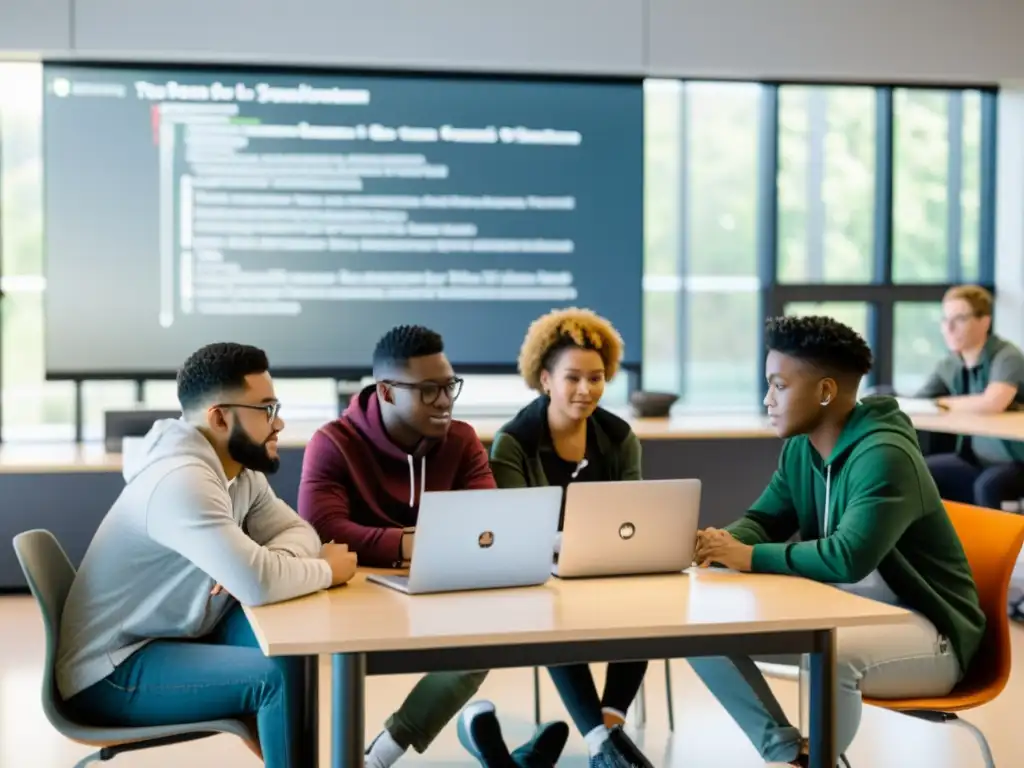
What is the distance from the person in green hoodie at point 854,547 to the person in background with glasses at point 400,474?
54 centimetres

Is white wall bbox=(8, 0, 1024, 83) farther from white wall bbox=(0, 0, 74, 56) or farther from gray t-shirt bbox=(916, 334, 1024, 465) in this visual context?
gray t-shirt bbox=(916, 334, 1024, 465)

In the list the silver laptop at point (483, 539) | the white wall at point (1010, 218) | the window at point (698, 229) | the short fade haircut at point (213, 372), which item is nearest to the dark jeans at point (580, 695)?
the silver laptop at point (483, 539)

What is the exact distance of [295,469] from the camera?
5.55 meters

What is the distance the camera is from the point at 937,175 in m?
6.83

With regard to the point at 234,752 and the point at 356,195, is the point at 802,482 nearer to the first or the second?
Result: the point at 234,752

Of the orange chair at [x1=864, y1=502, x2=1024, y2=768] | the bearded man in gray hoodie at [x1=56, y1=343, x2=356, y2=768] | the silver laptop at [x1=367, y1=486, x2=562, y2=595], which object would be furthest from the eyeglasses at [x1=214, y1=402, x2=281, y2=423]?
the orange chair at [x1=864, y1=502, x2=1024, y2=768]

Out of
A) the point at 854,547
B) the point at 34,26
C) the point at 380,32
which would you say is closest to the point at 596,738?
the point at 854,547

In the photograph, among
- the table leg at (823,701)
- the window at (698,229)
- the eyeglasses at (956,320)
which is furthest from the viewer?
the window at (698,229)

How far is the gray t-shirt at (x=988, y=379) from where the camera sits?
550 centimetres

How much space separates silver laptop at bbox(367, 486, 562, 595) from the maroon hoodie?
0.48 m

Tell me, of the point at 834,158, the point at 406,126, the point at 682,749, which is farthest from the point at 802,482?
the point at 834,158

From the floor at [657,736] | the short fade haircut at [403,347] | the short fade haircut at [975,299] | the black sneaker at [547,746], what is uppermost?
the short fade haircut at [975,299]

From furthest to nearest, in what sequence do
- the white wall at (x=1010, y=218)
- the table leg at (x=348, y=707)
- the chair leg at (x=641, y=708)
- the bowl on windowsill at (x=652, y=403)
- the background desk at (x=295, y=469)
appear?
the white wall at (x=1010, y=218) < the bowl on windowsill at (x=652, y=403) < the background desk at (x=295, y=469) < the chair leg at (x=641, y=708) < the table leg at (x=348, y=707)

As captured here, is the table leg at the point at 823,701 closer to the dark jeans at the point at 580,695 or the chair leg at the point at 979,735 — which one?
the chair leg at the point at 979,735
